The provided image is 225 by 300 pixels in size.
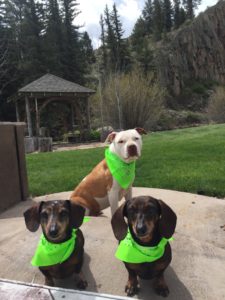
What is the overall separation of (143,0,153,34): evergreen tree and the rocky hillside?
16.5m

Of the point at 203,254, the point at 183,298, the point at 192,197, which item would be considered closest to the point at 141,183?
the point at 192,197

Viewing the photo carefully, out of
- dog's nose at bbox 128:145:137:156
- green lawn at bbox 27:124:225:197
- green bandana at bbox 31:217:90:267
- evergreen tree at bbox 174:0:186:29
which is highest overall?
evergreen tree at bbox 174:0:186:29

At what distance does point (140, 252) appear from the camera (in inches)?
101

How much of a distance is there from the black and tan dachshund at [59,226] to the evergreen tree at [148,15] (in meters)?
68.1

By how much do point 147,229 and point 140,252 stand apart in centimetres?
27

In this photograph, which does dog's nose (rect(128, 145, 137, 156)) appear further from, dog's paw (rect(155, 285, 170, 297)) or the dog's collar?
dog's paw (rect(155, 285, 170, 297))

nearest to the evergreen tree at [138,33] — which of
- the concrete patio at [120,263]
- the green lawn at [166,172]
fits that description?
the green lawn at [166,172]

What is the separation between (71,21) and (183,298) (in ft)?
151

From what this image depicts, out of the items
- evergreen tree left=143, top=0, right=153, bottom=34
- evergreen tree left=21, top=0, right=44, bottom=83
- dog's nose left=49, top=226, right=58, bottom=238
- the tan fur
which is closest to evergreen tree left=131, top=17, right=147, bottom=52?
evergreen tree left=143, top=0, right=153, bottom=34

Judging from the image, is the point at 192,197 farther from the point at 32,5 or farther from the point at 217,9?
the point at 217,9

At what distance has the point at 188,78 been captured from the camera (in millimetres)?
50438

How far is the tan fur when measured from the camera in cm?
416

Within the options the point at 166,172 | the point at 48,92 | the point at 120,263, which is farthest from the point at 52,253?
the point at 48,92

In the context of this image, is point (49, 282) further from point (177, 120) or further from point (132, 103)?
point (177, 120)
